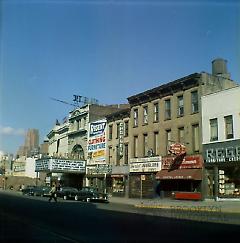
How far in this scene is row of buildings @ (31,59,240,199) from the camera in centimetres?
3816

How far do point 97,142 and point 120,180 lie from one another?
8685 millimetres

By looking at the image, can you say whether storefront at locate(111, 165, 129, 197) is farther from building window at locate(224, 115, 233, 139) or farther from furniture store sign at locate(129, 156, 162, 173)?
building window at locate(224, 115, 233, 139)

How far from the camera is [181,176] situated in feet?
135

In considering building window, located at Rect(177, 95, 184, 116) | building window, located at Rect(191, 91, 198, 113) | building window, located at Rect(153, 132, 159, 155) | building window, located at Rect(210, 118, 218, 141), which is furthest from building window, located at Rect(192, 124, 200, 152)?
building window, located at Rect(153, 132, 159, 155)

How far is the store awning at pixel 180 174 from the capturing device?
39.5 m

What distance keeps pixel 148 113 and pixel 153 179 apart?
7452mm

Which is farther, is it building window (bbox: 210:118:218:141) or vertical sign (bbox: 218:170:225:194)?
building window (bbox: 210:118:218:141)

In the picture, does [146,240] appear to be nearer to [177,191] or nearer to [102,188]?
[177,191]

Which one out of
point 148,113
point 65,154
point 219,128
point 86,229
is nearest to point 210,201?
point 219,128

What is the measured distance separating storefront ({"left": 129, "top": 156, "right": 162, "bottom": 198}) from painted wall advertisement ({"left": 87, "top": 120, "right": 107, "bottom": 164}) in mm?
8735

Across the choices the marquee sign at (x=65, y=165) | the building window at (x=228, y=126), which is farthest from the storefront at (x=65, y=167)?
the building window at (x=228, y=126)

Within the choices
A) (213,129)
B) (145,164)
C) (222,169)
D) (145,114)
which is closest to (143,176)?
(145,164)

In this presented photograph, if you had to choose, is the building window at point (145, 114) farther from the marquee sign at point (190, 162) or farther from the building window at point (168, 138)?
the marquee sign at point (190, 162)

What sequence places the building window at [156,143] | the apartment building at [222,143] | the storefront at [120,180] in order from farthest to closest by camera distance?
the storefront at [120,180] < the building window at [156,143] < the apartment building at [222,143]
